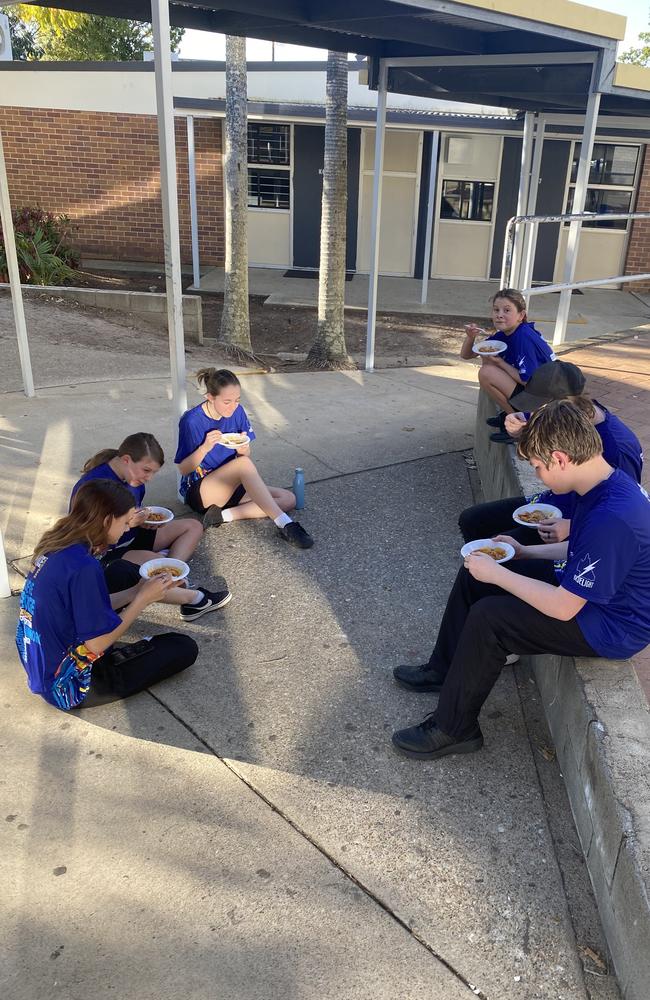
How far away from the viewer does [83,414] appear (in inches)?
276

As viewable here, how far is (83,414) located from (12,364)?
6.40 ft

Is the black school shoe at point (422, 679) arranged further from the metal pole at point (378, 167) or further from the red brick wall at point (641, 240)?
the red brick wall at point (641, 240)

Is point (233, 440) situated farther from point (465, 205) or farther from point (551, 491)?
point (465, 205)

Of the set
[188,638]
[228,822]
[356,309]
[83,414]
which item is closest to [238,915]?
[228,822]

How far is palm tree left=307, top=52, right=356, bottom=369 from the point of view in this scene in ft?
30.1

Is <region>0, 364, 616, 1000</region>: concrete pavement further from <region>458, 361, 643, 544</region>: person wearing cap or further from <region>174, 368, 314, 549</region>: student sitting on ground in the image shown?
<region>458, 361, 643, 544</region>: person wearing cap

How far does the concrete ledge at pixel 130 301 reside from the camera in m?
10.8

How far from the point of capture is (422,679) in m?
3.65

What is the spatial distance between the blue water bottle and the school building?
11.7m

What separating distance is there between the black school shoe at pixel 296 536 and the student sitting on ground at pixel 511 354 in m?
1.57

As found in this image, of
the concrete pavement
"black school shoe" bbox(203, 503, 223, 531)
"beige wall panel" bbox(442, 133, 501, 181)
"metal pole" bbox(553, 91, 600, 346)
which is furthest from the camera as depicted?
"beige wall panel" bbox(442, 133, 501, 181)

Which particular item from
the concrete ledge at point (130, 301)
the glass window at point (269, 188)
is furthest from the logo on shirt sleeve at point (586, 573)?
the glass window at point (269, 188)

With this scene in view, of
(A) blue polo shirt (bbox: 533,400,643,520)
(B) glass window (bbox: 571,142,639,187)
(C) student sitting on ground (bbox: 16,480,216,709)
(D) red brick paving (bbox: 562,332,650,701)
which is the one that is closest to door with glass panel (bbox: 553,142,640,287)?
(B) glass window (bbox: 571,142,639,187)

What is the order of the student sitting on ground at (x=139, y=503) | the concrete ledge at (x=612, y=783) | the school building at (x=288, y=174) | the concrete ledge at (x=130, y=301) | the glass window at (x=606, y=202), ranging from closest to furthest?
the concrete ledge at (x=612, y=783) → the student sitting on ground at (x=139, y=503) → the concrete ledge at (x=130, y=301) → the school building at (x=288, y=174) → the glass window at (x=606, y=202)
